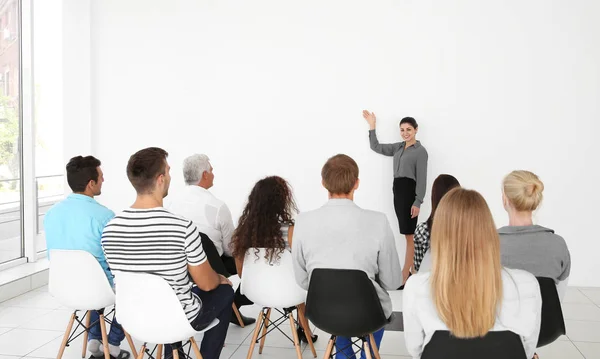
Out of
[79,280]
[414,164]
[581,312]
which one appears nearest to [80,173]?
[79,280]

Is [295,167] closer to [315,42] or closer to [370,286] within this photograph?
[315,42]

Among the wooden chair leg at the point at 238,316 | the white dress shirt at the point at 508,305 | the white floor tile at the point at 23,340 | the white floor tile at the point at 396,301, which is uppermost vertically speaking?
the white dress shirt at the point at 508,305

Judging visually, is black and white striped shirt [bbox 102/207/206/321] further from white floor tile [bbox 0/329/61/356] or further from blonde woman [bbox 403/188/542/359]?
white floor tile [bbox 0/329/61/356]

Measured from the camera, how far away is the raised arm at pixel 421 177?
5016 millimetres

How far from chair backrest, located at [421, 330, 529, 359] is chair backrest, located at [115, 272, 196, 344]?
1171 mm

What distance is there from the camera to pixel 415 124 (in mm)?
5035

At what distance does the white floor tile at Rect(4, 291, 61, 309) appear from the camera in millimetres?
4480

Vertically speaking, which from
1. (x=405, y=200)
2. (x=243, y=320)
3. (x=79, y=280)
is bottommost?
(x=243, y=320)

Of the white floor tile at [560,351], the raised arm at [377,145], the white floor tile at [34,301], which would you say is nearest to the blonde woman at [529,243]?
the white floor tile at [560,351]

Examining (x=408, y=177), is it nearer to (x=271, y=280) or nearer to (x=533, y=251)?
(x=271, y=280)

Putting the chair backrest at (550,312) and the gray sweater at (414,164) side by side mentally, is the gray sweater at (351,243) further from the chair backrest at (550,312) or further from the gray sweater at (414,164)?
the gray sweater at (414,164)

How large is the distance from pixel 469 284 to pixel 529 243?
801mm

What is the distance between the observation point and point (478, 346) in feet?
5.55

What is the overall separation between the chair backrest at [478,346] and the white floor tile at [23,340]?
112 inches
